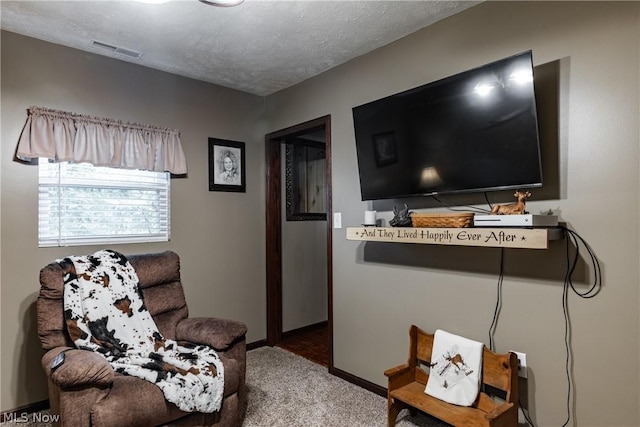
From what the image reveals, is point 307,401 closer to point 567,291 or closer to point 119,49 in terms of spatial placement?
point 567,291

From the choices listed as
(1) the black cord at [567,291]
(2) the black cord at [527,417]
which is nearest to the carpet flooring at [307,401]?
(2) the black cord at [527,417]

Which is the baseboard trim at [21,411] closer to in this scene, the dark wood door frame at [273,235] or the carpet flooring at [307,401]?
the carpet flooring at [307,401]

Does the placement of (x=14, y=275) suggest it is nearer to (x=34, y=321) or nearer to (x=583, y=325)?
(x=34, y=321)

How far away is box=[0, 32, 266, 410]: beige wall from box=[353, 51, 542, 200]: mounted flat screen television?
1.49 meters

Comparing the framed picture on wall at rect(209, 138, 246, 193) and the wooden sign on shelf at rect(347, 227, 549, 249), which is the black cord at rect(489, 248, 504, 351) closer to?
the wooden sign on shelf at rect(347, 227, 549, 249)

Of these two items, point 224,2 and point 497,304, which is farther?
point 497,304

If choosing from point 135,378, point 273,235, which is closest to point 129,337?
point 135,378

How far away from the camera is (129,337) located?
7.50ft

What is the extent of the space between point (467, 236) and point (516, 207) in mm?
273

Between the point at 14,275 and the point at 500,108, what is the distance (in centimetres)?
313

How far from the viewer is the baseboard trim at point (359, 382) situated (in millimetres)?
2682

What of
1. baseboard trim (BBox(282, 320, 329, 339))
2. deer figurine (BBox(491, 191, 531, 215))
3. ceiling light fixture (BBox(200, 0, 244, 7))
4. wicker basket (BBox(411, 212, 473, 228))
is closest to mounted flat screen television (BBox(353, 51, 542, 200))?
deer figurine (BBox(491, 191, 531, 215))

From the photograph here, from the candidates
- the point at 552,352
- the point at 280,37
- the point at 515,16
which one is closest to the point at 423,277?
the point at 552,352

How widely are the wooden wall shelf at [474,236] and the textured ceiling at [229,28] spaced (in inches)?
51.8
